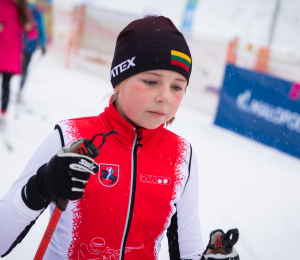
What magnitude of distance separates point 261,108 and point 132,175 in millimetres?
5567

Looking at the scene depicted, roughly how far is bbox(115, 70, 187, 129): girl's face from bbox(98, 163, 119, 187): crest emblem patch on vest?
250 millimetres

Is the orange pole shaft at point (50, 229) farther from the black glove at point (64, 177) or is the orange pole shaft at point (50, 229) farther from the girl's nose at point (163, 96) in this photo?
the girl's nose at point (163, 96)

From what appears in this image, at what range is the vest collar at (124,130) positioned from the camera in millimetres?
1416

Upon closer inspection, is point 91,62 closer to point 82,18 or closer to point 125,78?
point 82,18

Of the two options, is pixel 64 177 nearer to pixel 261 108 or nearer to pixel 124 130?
pixel 124 130

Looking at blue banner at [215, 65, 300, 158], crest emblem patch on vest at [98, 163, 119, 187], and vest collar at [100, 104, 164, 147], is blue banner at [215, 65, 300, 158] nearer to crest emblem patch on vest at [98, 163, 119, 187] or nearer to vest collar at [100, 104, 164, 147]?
Result: vest collar at [100, 104, 164, 147]

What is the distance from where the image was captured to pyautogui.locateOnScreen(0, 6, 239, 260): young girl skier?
50.3 inches

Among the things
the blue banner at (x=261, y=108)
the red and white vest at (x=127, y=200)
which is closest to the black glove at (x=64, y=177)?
the red and white vest at (x=127, y=200)

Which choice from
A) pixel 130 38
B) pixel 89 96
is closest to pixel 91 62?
pixel 89 96

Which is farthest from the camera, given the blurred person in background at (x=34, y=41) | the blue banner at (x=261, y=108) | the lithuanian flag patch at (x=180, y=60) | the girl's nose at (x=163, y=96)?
the blue banner at (x=261, y=108)

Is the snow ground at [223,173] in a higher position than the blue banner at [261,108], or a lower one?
lower

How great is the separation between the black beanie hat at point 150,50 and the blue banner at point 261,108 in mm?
5011

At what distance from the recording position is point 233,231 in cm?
109

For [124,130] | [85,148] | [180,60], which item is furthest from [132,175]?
[180,60]
